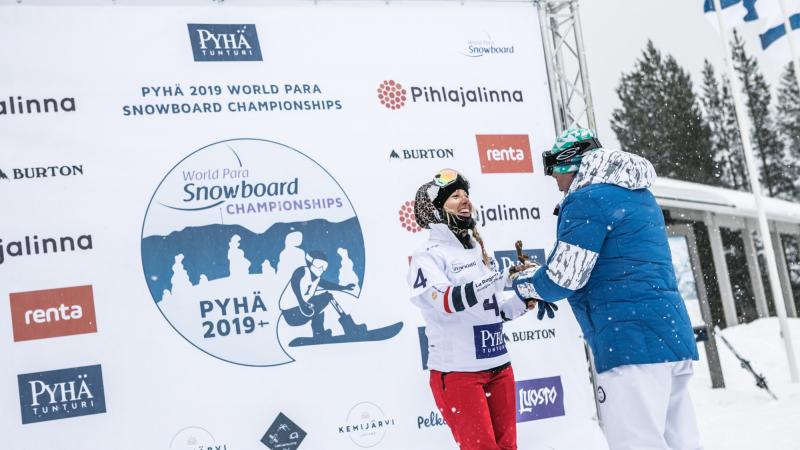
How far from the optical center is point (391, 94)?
19.9 feet

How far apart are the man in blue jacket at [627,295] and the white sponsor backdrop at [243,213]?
207cm

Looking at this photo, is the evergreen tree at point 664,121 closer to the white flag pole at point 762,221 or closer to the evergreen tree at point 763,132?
the evergreen tree at point 763,132

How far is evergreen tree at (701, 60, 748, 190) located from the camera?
1724 inches

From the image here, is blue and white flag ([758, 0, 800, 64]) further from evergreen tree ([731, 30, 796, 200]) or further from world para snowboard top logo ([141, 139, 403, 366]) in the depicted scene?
evergreen tree ([731, 30, 796, 200])

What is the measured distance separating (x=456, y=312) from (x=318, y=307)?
1494 millimetres

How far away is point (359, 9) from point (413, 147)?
1019 millimetres

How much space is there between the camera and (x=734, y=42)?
46906 millimetres

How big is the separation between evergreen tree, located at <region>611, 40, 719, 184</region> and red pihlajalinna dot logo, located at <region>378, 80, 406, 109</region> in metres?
37.3

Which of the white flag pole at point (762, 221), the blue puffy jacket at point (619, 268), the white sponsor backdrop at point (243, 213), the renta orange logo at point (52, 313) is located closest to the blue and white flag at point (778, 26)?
the white flag pole at point (762, 221)

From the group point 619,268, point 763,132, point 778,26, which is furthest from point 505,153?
point 763,132

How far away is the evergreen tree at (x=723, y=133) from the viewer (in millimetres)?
43781

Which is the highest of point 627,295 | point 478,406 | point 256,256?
point 256,256

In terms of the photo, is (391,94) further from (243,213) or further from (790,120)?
(790,120)

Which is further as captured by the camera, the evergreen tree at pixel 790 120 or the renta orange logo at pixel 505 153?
the evergreen tree at pixel 790 120
